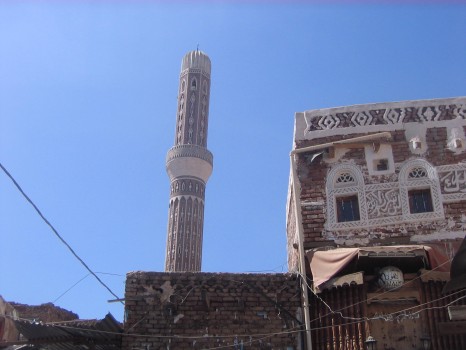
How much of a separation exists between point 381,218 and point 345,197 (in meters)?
0.81

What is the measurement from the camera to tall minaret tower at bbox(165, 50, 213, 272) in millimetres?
37969

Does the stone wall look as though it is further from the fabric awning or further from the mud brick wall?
the mud brick wall

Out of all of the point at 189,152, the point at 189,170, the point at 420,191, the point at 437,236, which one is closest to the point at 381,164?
the point at 420,191

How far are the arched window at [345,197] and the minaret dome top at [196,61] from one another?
111 ft

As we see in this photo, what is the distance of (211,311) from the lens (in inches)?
423

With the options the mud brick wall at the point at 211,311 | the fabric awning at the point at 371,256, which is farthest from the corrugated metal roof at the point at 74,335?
the fabric awning at the point at 371,256

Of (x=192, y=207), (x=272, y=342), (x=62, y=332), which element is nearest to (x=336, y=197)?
(x=272, y=342)

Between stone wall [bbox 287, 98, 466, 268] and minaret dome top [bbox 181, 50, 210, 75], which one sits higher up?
minaret dome top [bbox 181, 50, 210, 75]

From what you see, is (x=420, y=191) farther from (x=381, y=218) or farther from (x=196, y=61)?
(x=196, y=61)

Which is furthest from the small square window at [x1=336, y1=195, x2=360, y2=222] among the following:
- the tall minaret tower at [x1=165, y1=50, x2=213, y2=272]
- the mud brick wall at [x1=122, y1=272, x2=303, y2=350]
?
the tall minaret tower at [x1=165, y1=50, x2=213, y2=272]

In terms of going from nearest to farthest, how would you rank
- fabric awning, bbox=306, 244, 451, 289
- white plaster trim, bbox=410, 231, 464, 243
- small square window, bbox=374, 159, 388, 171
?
fabric awning, bbox=306, 244, 451, 289, white plaster trim, bbox=410, 231, 464, 243, small square window, bbox=374, 159, 388, 171

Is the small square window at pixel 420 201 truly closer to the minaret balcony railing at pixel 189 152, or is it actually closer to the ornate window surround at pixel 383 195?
the ornate window surround at pixel 383 195

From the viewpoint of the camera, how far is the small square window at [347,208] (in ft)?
38.7

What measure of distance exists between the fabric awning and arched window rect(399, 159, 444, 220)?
0.93m
